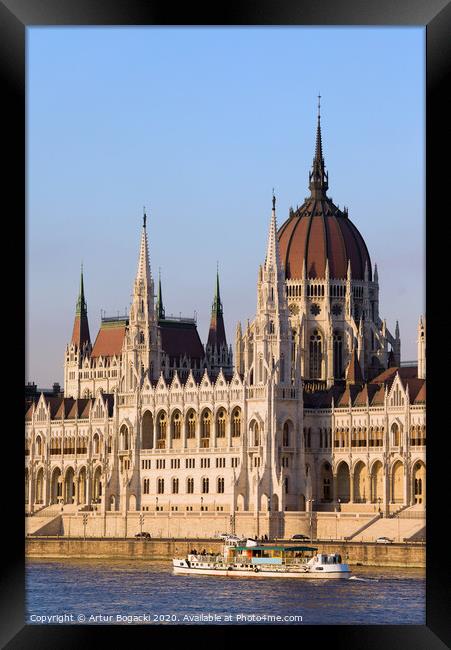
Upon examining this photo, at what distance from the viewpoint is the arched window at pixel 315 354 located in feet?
312

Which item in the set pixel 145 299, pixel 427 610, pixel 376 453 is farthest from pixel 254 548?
pixel 427 610

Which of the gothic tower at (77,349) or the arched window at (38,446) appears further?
the gothic tower at (77,349)

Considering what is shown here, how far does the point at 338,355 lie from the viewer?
95500mm

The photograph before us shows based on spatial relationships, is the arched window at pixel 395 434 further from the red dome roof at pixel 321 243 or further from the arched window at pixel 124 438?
the arched window at pixel 124 438

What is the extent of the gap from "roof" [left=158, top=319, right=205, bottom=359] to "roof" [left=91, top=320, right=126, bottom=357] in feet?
21.1

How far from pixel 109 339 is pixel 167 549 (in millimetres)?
37663

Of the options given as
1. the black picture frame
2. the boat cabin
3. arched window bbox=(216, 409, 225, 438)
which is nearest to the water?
the boat cabin

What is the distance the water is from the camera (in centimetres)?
4644

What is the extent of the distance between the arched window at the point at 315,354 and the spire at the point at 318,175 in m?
7.48

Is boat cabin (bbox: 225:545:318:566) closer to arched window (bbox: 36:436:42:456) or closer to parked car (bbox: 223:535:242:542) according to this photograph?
parked car (bbox: 223:535:242:542)

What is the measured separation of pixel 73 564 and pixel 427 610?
50.9 metres

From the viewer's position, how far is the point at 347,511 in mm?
81625

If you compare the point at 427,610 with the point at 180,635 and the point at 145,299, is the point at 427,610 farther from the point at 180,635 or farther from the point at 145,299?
the point at 145,299

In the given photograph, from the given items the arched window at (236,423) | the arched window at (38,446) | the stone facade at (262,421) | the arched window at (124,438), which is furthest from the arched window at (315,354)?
the arched window at (38,446)
